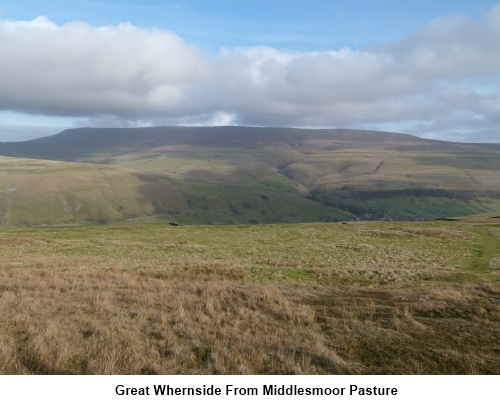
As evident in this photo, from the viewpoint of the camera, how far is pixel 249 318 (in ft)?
43.4

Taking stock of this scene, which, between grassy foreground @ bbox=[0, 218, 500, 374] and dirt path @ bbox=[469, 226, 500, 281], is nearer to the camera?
grassy foreground @ bbox=[0, 218, 500, 374]

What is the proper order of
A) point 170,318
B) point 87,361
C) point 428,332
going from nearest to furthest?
1. point 87,361
2. point 428,332
3. point 170,318

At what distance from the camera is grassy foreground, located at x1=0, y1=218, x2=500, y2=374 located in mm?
9422

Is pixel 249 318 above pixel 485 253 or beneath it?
above

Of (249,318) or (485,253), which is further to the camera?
(485,253)

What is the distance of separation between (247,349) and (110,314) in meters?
6.10

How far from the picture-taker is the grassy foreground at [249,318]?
30.9 ft

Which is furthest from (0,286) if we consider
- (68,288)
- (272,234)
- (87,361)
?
(272,234)

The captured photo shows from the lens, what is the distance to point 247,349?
10.2 metres

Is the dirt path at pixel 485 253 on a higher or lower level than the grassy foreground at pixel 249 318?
lower

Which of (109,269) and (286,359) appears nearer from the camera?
(286,359)

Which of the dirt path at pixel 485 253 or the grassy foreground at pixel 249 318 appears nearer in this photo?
the grassy foreground at pixel 249 318

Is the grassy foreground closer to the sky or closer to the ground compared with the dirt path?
closer to the sky
